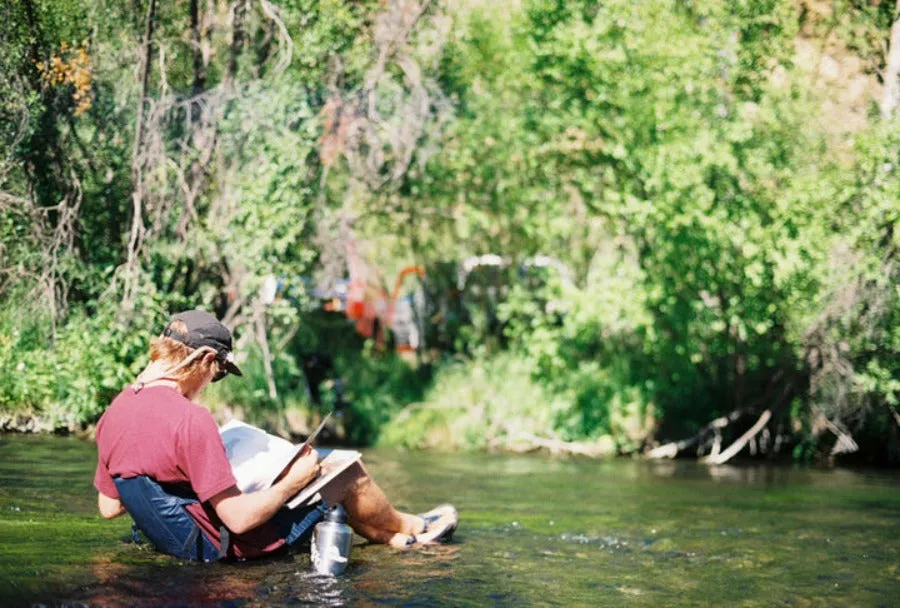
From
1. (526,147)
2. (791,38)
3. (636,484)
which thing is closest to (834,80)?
(791,38)

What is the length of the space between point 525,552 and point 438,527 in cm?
55

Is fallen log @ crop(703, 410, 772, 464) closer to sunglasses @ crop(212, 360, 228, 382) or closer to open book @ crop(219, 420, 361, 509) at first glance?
open book @ crop(219, 420, 361, 509)

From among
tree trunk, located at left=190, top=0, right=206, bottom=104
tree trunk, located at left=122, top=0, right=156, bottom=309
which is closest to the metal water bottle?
tree trunk, located at left=122, top=0, right=156, bottom=309

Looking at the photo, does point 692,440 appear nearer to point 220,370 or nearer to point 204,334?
point 220,370

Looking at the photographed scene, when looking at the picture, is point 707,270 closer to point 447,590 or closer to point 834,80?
point 834,80

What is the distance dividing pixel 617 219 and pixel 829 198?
9.66 feet

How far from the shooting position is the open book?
21.0ft

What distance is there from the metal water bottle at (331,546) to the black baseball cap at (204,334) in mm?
884

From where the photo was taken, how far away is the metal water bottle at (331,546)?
253 inches

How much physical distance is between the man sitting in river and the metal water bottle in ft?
0.52

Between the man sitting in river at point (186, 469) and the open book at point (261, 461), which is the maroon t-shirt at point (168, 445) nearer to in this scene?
the man sitting in river at point (186, 469)

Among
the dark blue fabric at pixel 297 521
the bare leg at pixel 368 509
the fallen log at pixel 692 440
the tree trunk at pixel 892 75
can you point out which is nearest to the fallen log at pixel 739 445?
the fallen log at pixel 692 440

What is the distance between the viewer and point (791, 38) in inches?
679

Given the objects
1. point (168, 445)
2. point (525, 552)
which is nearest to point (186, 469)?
point (168, 445)
